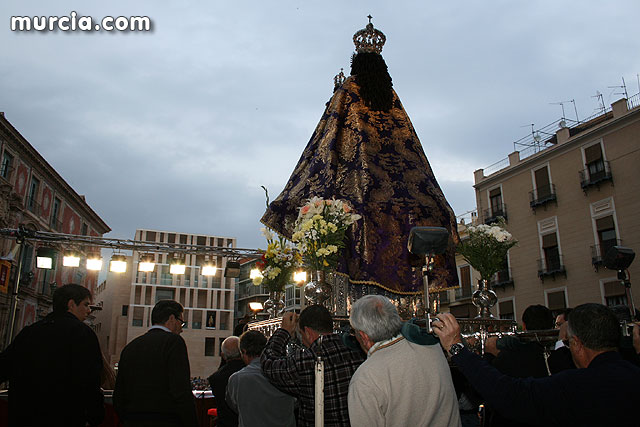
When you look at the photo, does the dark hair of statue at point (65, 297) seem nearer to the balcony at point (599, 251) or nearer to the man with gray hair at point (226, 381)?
the man with gray hair at point (226, 381)

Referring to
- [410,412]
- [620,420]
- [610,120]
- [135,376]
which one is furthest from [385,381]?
[610,120]

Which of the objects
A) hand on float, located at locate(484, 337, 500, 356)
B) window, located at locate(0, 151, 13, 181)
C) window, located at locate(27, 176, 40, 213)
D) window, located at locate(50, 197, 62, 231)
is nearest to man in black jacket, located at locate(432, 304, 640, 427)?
hand on float, located at locate(484, 337, 500, 356)

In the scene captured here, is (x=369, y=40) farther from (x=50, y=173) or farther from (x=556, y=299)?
(x=50, y=173)

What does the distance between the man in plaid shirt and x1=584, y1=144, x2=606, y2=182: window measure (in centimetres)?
2129

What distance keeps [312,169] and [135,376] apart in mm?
2758

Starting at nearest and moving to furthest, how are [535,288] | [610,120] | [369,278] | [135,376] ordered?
[135,376], [369,278], [610,120], [535,288]

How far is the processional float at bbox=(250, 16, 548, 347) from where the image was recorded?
4.83 meters

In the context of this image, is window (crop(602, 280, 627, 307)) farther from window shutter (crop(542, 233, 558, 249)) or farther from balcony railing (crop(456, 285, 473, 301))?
balcony railing (crop(456, 285, 473, 301))

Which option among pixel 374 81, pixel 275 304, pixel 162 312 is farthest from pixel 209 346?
pixel 162 312

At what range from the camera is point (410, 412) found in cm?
221

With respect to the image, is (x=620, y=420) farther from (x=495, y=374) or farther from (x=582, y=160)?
(x=582, y=160)

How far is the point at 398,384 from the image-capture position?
222 centimetres

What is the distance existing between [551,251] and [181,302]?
47.4 metres

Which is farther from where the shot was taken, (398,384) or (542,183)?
(542,183)
